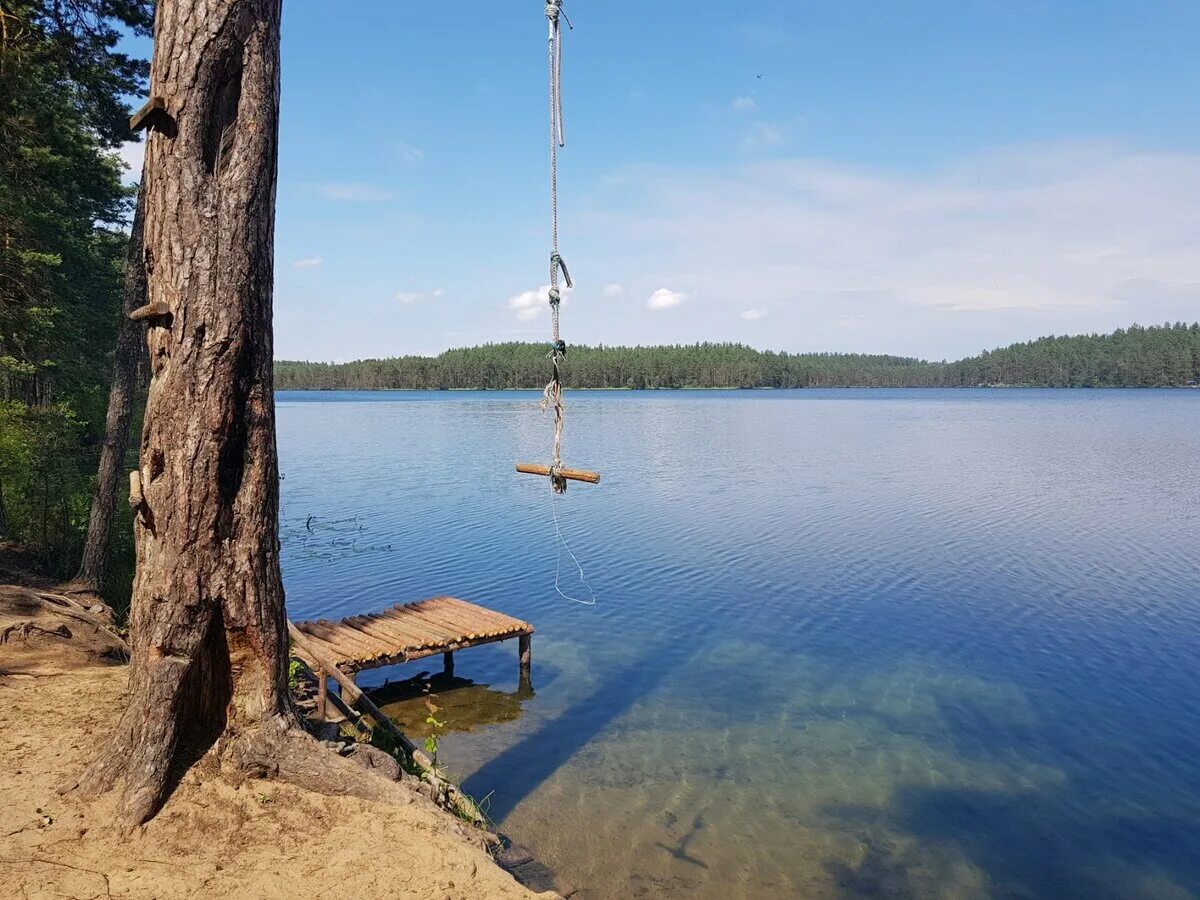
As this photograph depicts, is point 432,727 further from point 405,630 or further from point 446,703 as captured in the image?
point 405,630

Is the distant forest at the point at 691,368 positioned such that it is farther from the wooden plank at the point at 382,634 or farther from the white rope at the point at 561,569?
the wooden plank at the point at 382,634

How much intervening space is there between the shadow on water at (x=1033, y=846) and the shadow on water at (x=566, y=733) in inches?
140

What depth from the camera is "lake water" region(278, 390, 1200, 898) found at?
29.1 ft

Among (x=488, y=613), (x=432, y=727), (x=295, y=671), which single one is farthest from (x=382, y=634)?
(x=488, y=613)

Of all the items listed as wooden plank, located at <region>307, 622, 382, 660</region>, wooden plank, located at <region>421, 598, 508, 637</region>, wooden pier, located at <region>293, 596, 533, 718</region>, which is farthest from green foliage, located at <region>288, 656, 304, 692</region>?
wooden plank, located at <region>421, 598, 508, 637</region>

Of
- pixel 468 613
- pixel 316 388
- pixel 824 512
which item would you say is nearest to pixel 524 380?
pixel 316 388

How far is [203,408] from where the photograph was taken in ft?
19.5

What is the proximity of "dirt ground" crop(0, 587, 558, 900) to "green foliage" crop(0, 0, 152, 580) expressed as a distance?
9.08 m

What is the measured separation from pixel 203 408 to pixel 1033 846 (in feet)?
31.4

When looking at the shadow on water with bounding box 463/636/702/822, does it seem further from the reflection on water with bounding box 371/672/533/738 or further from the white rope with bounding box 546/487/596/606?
the white rope with bounding box 546/487/596/606

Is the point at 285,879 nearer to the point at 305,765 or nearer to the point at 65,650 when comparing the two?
the point at 305,765

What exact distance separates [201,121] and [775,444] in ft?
158

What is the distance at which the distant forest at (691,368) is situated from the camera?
164 m

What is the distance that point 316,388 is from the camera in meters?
196
